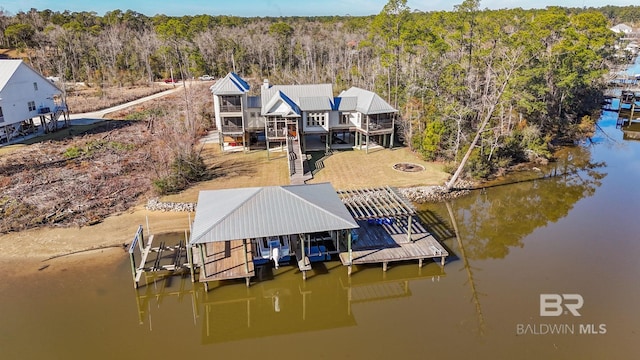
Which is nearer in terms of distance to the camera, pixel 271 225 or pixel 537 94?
pixel 271 225

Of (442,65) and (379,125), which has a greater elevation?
(442,65)

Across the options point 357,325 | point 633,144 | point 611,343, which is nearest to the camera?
point 611,343

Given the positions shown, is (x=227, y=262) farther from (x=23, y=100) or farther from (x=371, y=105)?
(x=23, y=100)

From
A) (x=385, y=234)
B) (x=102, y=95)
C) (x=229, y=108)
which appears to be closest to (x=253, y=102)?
(x=229, y=108)

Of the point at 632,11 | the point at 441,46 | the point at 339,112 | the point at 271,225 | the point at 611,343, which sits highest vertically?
the point at 632,11

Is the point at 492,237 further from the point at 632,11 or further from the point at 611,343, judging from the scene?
the point at 632,11

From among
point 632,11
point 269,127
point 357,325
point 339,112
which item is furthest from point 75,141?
point 632,11

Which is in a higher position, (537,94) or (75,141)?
(537,94)

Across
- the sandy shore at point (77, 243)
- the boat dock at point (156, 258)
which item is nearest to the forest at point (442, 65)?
the boat dock at point (156, 258)
